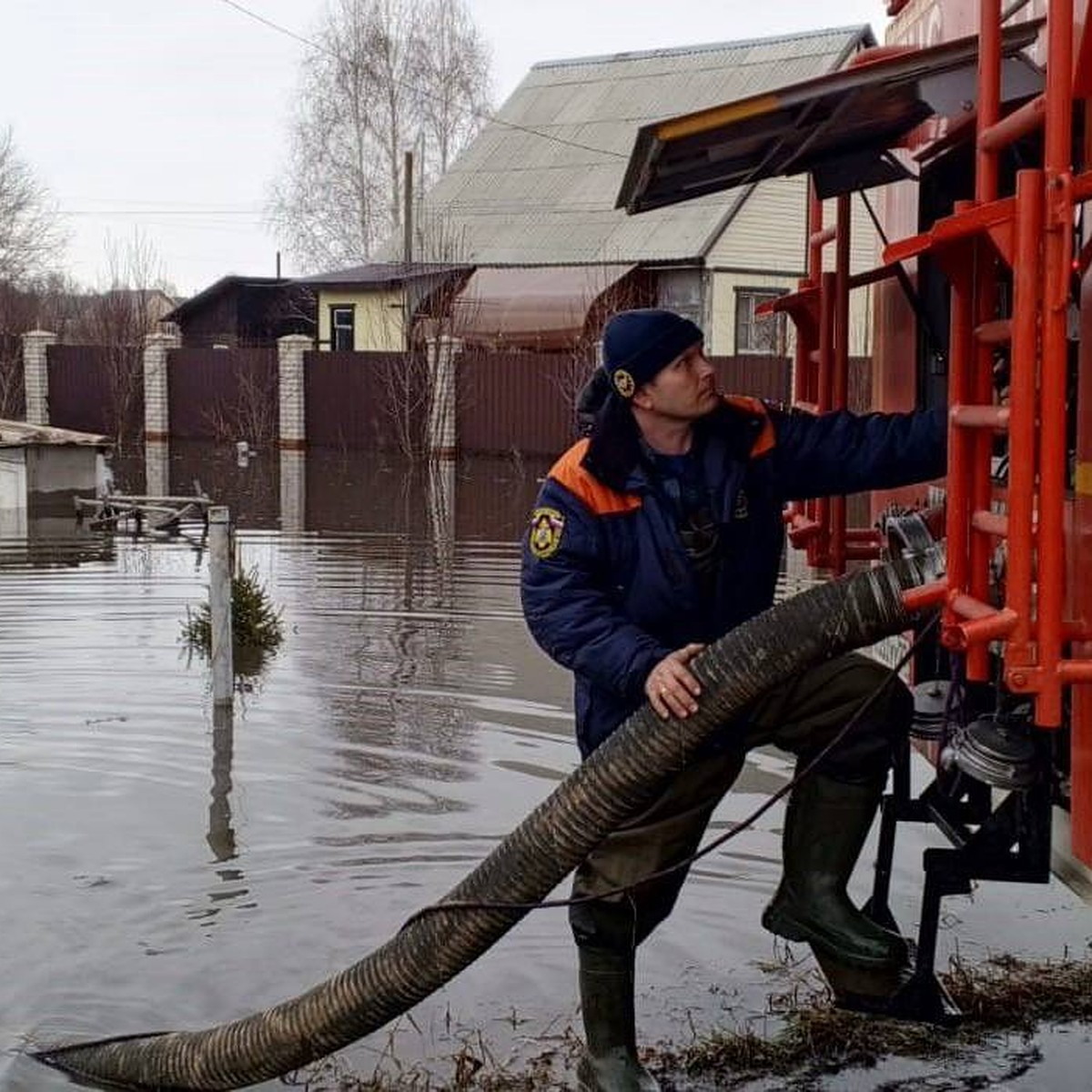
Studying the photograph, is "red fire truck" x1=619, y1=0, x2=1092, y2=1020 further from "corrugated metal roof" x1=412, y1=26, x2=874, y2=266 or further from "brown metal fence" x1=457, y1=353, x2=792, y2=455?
"corrugated metal roof" x1=412, y1=26, x2=874, y2=266

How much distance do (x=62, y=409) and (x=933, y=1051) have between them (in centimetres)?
3672

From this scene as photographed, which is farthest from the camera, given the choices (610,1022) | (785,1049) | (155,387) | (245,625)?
(155,387)

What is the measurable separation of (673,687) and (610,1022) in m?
0.95

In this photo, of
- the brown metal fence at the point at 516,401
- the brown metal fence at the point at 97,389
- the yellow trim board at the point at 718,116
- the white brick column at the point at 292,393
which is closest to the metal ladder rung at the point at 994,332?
the yellow trim board at the point at 718,116

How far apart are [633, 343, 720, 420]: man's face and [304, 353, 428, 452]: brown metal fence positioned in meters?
29.0

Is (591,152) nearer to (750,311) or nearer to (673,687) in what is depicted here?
(750,311)

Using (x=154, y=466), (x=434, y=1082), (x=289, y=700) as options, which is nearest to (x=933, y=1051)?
(x=434, y=1082)

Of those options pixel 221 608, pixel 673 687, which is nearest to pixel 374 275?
pixel 221 608

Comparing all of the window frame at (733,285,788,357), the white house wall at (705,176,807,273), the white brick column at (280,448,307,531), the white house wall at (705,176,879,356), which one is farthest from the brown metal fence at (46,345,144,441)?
the window frame at (733,285,788,357)

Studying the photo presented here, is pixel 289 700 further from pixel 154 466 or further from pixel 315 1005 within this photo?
pixel 154 466

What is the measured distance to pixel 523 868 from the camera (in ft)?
14.0

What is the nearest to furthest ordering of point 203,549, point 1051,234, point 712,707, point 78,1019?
point 1051,234, point 712,707, point 78,1019, point 203,549

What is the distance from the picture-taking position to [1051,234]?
328 cm

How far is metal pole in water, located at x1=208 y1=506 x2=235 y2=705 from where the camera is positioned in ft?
29.9
